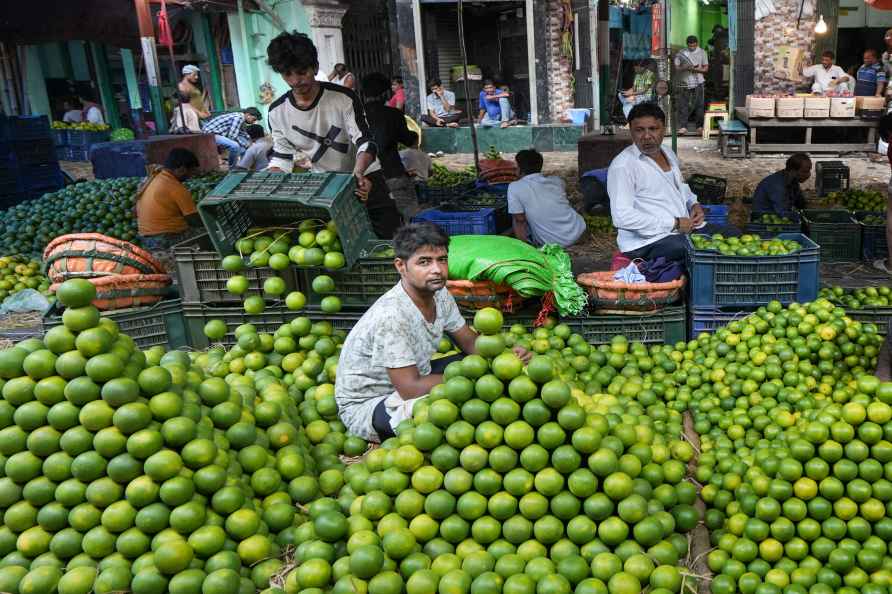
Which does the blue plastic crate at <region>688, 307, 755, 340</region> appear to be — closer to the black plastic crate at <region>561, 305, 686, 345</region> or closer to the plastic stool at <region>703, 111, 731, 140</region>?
the black plastic crate at <region>561, 305, 686, 345</region>

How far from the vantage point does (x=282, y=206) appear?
16.3 feet

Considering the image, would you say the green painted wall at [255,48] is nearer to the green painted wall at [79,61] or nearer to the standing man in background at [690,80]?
the green painted wall at [79,61]

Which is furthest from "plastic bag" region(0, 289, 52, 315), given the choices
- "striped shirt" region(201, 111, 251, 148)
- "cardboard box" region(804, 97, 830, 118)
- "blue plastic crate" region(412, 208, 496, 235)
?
"cardboard box" region(804, 97, 830, 118)

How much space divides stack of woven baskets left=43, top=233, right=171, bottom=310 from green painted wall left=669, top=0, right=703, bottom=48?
21.0 metres

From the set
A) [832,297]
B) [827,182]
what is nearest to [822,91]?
[827,182]

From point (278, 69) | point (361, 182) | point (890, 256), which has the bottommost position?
point (890, 256)

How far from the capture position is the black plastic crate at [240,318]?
5004 mm

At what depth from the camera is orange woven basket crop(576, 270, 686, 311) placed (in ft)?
15.9

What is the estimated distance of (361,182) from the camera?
509 cm

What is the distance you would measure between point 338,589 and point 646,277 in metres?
3.40

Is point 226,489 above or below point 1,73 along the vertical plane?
below

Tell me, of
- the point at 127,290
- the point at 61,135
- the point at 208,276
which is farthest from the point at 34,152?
the point at 208,276

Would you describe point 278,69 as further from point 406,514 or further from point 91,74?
point 91,74

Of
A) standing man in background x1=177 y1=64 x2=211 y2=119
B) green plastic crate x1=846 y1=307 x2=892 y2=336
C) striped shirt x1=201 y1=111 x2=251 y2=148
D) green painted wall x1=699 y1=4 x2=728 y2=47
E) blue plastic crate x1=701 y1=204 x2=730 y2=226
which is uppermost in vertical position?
green painted wall x1=699 y1=4 x2=728 y2=47
